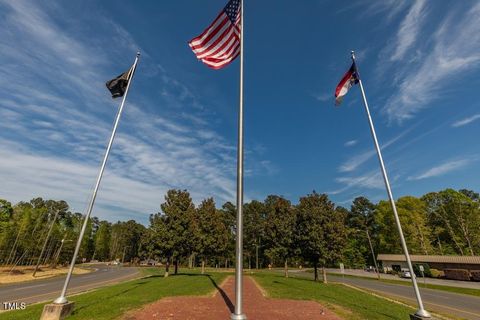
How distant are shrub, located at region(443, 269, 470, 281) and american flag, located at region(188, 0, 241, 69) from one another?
178 ft

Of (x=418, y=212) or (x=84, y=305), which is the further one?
(x=418, y=212)

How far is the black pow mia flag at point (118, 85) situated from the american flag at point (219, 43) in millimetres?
4833

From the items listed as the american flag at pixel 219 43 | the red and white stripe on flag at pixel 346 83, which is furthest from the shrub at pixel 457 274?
the american flag at pixel 219 43

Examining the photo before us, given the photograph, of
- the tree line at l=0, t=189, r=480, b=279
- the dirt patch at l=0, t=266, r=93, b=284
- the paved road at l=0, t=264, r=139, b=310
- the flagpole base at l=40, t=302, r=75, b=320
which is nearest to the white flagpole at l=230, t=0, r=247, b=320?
the flagpole base at l=40, t=302, r=75, b=320

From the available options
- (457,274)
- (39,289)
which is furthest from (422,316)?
(457,274)

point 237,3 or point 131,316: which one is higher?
point 237,3

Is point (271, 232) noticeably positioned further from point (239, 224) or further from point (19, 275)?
point (19, 275)

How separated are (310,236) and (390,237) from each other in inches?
2097

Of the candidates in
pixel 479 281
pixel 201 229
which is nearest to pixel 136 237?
pixel 201 229

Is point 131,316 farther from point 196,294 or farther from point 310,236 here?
point 310,236

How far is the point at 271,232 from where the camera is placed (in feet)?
124

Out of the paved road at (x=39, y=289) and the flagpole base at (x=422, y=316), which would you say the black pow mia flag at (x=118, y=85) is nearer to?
the paved road at (x=39, y=289)

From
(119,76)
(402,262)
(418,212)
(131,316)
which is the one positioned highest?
(418,212)

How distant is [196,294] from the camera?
16.0 m
